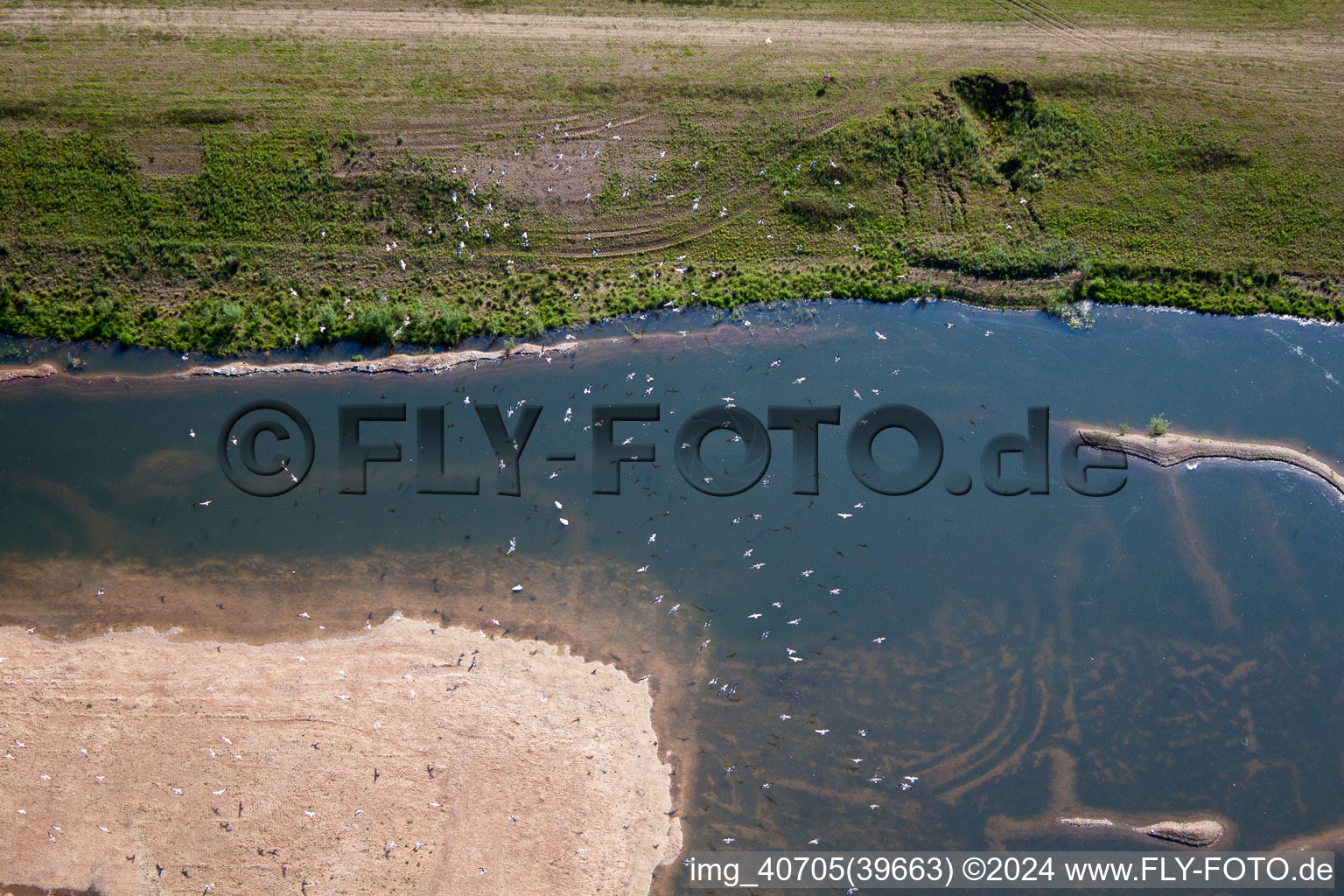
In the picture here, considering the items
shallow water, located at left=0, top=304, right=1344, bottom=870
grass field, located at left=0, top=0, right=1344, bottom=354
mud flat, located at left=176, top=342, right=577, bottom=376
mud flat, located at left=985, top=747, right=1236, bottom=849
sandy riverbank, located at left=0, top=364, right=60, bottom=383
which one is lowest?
mud flat, located at left=985, top=747, right=1236, bottom=849

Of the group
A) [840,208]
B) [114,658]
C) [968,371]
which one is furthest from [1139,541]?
[114,658]

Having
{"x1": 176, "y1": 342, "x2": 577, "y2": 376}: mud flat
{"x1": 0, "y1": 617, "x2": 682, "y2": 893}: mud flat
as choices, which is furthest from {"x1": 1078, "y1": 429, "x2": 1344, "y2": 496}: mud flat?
{"x1": 176, "y1": 342, "x2": 577, "y2": 376}: mud flat

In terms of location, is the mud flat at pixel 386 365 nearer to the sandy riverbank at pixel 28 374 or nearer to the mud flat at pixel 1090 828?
the sandy riverbank at pixel 28 374

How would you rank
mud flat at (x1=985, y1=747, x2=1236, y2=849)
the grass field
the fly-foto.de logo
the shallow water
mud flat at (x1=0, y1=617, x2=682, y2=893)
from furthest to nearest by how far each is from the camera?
the grass field
the fly-foto.de logo
the shallow water
mud flat at (x1=985, y1=747, x2=1236, y2=849)
mud flat at (x1=0, y1=617, x2=682, y2=893)

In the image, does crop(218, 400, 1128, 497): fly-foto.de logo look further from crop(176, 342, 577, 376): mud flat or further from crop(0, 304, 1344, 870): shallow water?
crop(176, 342, 577, 376): mud flat

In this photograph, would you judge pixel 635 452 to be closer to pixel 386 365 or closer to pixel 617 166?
pixel 386 365

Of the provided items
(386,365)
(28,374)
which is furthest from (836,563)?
(28,374)
